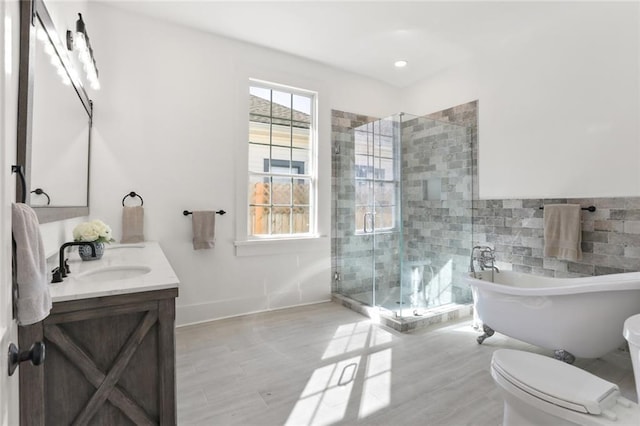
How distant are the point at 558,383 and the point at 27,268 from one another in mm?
1888

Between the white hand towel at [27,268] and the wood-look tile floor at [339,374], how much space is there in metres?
1.21

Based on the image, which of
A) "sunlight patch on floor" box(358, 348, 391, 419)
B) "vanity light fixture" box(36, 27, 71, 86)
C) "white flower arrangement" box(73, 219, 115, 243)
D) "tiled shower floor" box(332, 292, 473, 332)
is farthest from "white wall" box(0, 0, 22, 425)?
"tiled shower floor" box(332, 292, 473, 332)

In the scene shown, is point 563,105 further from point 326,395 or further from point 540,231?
point 326,395

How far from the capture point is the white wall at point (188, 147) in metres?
2.78

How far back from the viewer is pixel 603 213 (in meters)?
2.56

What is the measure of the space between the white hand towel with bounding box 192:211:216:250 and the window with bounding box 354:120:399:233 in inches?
64.4

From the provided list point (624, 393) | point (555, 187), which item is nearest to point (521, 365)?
point (624, 393)

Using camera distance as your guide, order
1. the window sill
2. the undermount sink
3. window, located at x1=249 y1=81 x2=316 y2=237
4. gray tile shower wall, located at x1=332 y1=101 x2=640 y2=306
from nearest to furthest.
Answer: the undermount sink, gray tile shower wall, located at x1=332 y1=101 x2=640 y2=306, the window sill, window, located at x1=249 y1=81 x2=316 y2=237

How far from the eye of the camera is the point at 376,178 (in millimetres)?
3527

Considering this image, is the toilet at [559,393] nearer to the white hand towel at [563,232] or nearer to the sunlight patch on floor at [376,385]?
the sunlight patch on floor at [376,385]

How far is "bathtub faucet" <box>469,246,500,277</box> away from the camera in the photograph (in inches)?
123

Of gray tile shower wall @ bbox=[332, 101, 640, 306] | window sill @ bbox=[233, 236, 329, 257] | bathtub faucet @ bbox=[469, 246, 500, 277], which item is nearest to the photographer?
gray tile shower wall @ bbox=[332, 101, 640, 306]

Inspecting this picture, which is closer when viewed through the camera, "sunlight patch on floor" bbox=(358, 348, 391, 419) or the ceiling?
"sunlight patch on floor" bbox=(358, 348, 391, 419)

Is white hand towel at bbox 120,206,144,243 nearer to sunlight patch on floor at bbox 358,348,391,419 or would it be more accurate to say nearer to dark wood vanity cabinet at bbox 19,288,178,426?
dark wood vanity cabinet at bbox 19,288,178,426
